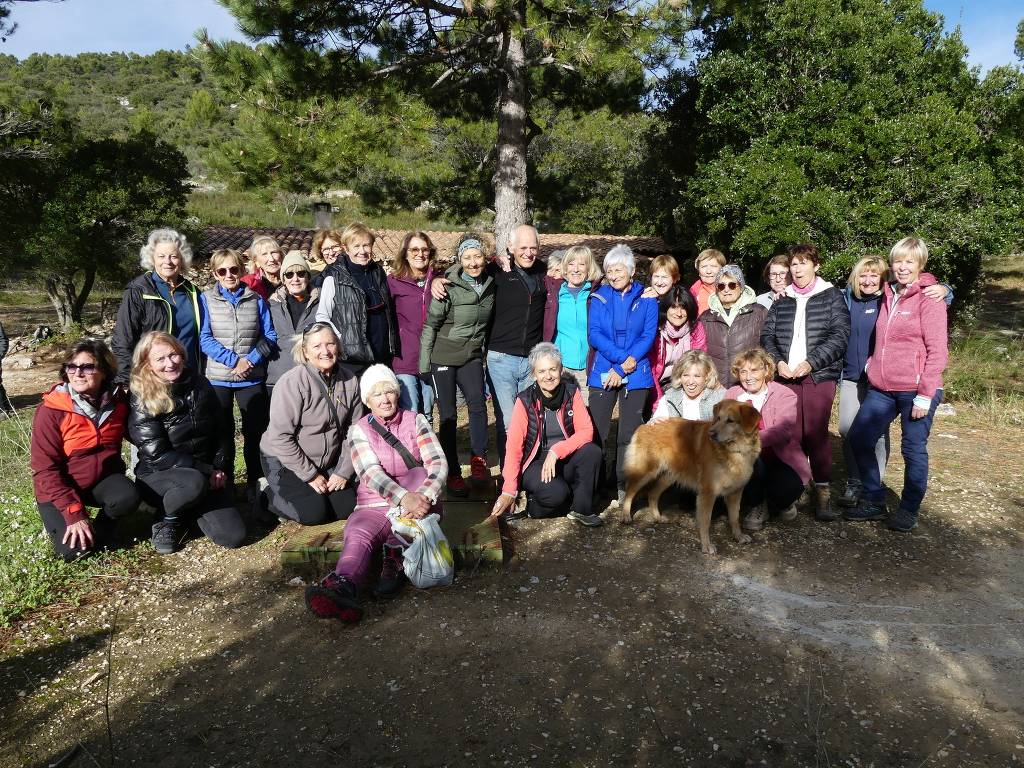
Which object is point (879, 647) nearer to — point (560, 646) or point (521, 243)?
point (560, 646)

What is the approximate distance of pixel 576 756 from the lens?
8.07ft

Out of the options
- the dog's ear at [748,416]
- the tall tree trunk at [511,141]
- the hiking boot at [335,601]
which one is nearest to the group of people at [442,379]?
the hiking boot at [335,601]

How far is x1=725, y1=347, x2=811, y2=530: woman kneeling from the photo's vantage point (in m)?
4.27

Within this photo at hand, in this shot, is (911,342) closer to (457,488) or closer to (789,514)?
(789,514)

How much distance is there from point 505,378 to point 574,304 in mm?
745

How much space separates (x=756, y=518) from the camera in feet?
14.5

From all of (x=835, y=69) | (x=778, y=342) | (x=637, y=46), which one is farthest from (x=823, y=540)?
(x=835, y=69)

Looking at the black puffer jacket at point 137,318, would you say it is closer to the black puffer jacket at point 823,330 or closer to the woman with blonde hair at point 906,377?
the black puffer jacket at point 823,330

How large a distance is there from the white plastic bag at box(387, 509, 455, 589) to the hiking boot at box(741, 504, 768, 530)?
→ 2170mm

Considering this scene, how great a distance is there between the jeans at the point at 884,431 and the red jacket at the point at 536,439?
1.89 m

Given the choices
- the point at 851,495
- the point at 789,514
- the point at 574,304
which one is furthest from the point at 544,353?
the point at 851,495

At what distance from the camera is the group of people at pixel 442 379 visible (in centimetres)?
384

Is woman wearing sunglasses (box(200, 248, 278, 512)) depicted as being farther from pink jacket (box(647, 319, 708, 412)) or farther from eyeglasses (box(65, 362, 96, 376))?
pink jacket (box(647, 319, 708, 412))

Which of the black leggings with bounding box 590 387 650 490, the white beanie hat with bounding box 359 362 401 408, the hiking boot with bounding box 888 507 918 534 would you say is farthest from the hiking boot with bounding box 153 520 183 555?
the hiking boot with bounding box 888 507 918 534
